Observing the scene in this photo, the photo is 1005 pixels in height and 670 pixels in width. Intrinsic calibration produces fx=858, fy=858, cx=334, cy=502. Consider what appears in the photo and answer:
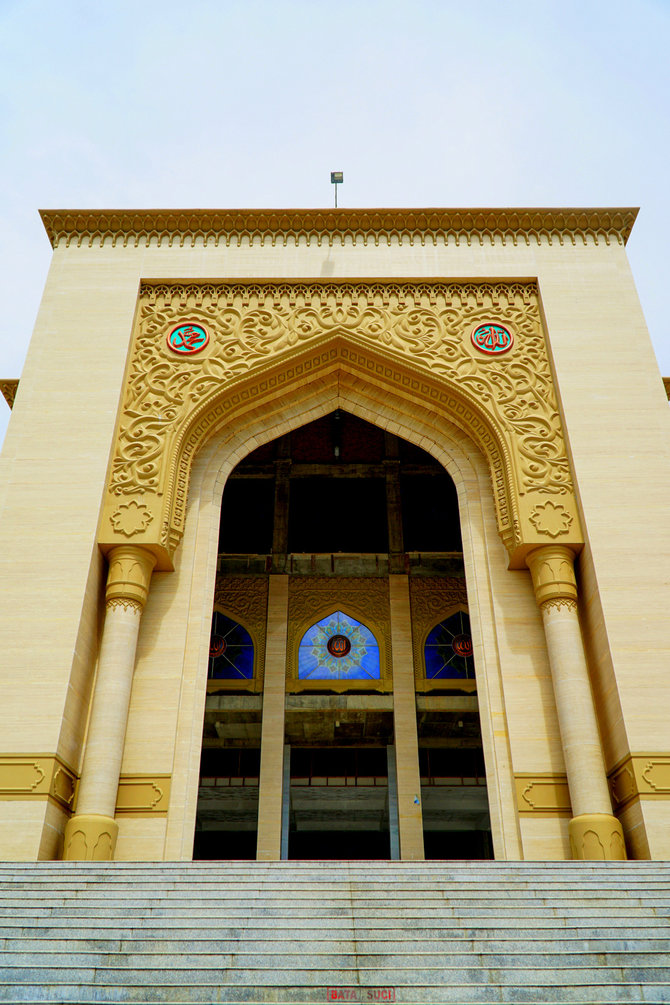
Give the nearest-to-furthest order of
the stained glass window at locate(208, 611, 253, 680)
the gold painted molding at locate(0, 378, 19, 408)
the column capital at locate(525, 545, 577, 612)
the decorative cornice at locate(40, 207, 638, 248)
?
the column capital at locate(525, 545, 577, 612)
the decorative cornice at locate(40, 207, 638, 248)
the gold painted molding at locate(0, 378, 19, 408)
the stained glass window at locate(208, 611, 253, 680)

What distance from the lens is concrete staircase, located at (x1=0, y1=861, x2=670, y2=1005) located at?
3496 mm

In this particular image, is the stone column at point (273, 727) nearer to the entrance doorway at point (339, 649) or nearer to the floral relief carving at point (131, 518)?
the entrance doorway at point (339, 649)

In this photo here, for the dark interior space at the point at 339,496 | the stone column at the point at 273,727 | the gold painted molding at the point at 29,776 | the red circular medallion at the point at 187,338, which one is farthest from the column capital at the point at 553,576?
the dark interior space at the point at 339,496

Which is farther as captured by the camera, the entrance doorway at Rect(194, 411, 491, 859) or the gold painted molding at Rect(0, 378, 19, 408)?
the entrance doorway at Rect(194, 411, 491, 859)

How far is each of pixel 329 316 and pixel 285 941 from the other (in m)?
7.04

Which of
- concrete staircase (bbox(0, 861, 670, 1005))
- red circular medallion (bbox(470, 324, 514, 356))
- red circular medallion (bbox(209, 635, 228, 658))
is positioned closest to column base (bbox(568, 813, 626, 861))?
concrete staircase (bbox(0, 861, 670, 1005))

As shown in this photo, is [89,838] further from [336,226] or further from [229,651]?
[336,226]

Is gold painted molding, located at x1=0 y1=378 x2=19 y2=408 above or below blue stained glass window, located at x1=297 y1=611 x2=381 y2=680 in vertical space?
above

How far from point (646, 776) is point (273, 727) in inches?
248

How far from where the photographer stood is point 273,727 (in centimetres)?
1214

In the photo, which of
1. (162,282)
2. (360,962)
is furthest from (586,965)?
(162,282)

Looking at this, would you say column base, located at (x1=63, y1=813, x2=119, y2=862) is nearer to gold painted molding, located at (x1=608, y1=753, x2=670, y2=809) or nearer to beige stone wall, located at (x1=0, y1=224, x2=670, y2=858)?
beige stone wall, located at (x1=0, y1=224, x2=670, y2=858)

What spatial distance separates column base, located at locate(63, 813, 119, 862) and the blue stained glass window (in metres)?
5.86

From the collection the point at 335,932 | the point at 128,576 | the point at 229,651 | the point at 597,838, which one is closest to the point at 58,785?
the point at 128,576
